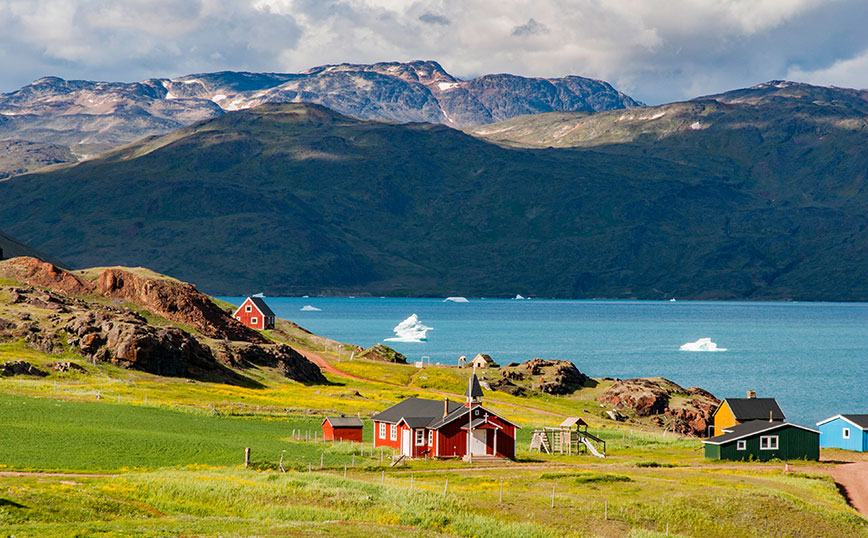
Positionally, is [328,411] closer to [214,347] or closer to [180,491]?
[214,347]

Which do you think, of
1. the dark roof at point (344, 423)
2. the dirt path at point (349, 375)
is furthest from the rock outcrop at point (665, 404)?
the dark roof at point (344, 423)

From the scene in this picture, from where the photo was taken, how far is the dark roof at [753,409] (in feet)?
288

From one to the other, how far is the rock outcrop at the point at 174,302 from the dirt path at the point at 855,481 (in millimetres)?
93919

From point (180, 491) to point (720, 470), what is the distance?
42.6 metres

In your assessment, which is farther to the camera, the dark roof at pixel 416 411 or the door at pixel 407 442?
the dark roof at pixel 416 411

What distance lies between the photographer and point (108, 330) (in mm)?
112000

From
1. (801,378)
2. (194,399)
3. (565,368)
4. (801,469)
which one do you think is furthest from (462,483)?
(801,378)

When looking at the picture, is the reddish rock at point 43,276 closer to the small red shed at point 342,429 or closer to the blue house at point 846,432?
the small red shed at point 342,429

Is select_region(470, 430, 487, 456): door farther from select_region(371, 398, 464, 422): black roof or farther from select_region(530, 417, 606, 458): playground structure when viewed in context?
select_region(530, 417, 606, 458): playground structure

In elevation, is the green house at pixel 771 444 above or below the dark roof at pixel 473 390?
below

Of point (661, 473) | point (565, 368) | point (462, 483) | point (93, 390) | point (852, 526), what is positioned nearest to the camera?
point (852, 526)

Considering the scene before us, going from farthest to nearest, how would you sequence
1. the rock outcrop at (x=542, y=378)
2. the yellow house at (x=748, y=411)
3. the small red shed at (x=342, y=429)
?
1. the rock outcrop at (x=542, y=378)
2. the yellow house at (x=748, y=411)
3. the small red shed at (x=342, y=429)

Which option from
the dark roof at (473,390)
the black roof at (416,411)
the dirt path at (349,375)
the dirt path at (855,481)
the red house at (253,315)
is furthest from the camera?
the red house at (253,315)

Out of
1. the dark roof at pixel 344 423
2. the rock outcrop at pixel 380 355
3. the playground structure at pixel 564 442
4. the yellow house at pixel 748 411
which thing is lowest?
the playground structure at pixel 564 442
